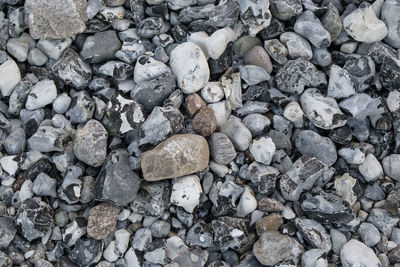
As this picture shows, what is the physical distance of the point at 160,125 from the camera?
1.57 metres

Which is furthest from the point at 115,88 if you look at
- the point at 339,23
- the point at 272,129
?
the point at 339,23

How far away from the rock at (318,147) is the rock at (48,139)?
0.84 metres

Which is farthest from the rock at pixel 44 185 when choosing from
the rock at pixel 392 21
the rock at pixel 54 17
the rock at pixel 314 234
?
the rock at pixel 392 21

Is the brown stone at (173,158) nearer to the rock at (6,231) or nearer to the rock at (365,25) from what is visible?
the rock at (6,231)

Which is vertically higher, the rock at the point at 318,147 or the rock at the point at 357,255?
the rock at the point at 318,147

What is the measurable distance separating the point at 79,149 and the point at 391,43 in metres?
1.24

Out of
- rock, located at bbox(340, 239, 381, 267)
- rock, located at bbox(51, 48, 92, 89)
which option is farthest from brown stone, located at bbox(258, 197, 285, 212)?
rock, located at bbox(51, 48, 92, 89)

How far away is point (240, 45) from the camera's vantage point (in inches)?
70.5

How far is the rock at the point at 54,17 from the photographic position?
1.69 metres

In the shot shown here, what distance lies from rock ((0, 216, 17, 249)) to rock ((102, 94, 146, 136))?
0.46 m

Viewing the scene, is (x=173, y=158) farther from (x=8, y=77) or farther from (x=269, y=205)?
(x=8, y=77)

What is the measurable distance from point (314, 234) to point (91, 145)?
0.80 meters

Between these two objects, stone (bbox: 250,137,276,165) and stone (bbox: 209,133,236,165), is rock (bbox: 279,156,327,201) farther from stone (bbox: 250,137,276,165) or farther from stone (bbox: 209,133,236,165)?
stone (bbox: 209,133,236,165)

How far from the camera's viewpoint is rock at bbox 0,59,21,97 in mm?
1696
